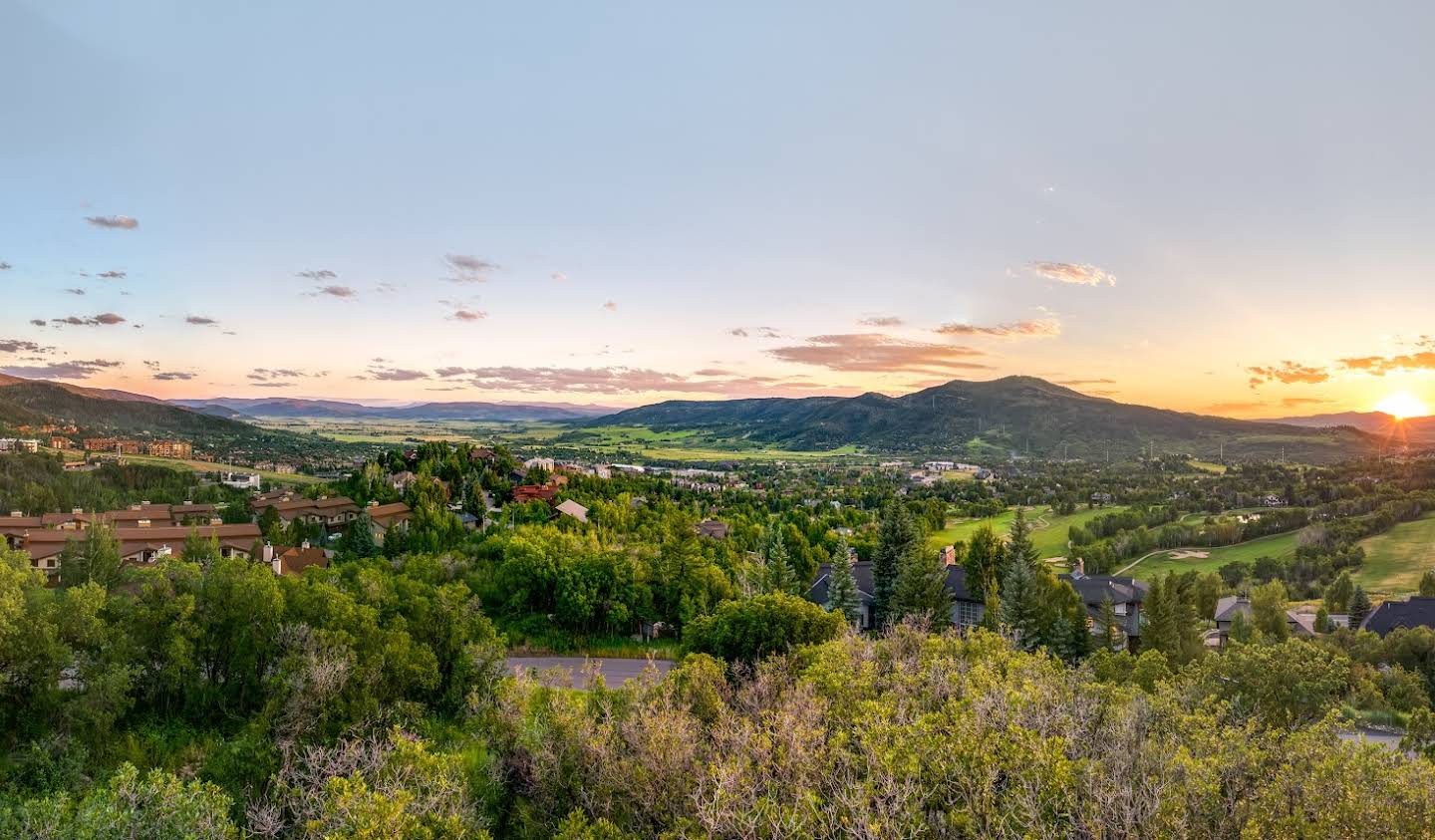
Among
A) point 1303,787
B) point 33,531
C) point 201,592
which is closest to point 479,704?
point 201,592

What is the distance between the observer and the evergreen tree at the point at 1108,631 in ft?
154

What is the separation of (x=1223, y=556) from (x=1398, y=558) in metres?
20.1

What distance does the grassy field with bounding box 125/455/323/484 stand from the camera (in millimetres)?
140000

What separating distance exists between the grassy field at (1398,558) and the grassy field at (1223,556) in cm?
924

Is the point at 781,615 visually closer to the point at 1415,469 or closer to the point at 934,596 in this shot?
the point at 934,596

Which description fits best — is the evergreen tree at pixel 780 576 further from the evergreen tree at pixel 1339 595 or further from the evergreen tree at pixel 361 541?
the evergreen tree at pixel 1339 595

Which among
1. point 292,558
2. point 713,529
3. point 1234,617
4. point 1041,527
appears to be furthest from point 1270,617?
point 292,558

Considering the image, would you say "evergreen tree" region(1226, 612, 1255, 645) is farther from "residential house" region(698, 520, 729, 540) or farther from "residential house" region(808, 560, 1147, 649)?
"residential house" region(698, 520, 729, 540)

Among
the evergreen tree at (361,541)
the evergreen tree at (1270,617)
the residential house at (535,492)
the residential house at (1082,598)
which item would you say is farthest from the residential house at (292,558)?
the evergreen tree at (1270,617)

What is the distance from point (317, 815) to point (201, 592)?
19919mm

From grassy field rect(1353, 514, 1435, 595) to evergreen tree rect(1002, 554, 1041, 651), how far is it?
7037 cm

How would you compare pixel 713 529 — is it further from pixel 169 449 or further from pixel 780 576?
pixel 169 449

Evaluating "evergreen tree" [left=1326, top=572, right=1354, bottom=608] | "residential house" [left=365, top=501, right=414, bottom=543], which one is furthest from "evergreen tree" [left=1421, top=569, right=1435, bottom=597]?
"residential house" [left=365, top=501, right=414, bottom=543]

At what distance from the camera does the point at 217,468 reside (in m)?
146
